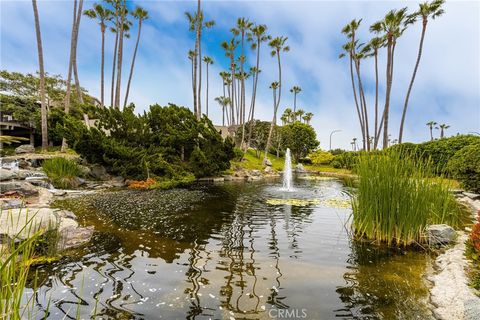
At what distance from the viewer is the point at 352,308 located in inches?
146

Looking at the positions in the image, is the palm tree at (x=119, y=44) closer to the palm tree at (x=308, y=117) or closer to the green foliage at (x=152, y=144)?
the green foliage at (x=152, y=144)

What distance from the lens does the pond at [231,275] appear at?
3652 mm

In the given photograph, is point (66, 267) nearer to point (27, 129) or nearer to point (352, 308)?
point (352, 308)

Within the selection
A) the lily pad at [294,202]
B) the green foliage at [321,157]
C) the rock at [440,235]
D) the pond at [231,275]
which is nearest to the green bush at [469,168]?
the lily pad at [294,202]

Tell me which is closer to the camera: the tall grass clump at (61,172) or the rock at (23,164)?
the tall grass clump at (61,172)

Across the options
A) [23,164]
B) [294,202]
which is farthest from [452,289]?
[23,164]

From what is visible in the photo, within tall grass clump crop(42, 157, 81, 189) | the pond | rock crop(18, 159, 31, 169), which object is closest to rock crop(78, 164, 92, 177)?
tall grass clump crop(42, 157, 81, 189)

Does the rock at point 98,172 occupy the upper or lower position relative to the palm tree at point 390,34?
lower

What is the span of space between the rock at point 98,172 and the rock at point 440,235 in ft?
60.3

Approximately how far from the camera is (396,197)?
540 cm

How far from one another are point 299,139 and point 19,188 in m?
47.5

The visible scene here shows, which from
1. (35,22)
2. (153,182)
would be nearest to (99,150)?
(153,182)

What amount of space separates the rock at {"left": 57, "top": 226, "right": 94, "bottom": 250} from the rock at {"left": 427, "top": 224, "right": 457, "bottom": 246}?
787cm

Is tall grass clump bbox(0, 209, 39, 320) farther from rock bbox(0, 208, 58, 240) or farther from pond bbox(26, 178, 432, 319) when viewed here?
rock bbox(0, 208, 58, 240)
